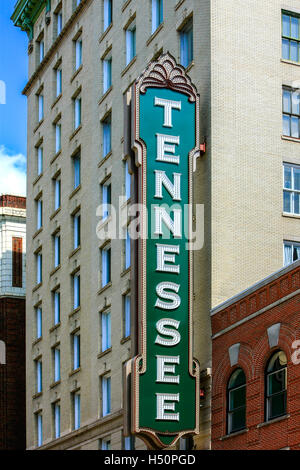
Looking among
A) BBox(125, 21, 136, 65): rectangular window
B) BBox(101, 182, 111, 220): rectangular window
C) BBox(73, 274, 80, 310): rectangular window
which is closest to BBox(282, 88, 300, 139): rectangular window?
BBox(125, 21, 136, 65): rectangular window

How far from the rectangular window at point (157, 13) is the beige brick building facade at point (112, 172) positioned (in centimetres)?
25

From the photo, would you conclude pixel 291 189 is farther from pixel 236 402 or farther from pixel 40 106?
pixel 40 106

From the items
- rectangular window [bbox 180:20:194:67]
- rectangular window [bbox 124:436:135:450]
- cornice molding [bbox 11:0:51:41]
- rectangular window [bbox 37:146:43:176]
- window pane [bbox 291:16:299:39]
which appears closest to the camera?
window pane [bbox 291:16:299:39]

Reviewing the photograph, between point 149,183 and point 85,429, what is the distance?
1637 centimetres

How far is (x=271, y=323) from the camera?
33438 millimetres

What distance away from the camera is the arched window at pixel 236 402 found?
3494 centimetres

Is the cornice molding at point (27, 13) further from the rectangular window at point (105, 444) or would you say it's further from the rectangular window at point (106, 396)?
the rectangular window at point (105, 444)

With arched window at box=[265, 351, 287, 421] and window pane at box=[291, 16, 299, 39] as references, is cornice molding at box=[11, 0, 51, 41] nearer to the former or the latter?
window pane at box=[291, 16, 299, 39]

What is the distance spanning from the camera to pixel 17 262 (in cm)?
7175

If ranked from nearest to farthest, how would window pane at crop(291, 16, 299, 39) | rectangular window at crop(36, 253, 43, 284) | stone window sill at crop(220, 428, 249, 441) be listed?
1. stone window sill at crop(220, 428, 249, 441)
2. window pane at crop(291, 16, 299, 39)
3. rectangular window at crop(36, 253, 43, 284)

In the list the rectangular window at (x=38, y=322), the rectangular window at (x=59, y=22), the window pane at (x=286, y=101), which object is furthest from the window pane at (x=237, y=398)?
the rectangular window at (x=59, y=22)

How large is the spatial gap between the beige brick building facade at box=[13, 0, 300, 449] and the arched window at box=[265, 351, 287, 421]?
12.9ft

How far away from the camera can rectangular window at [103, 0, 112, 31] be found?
52812 millimetres
